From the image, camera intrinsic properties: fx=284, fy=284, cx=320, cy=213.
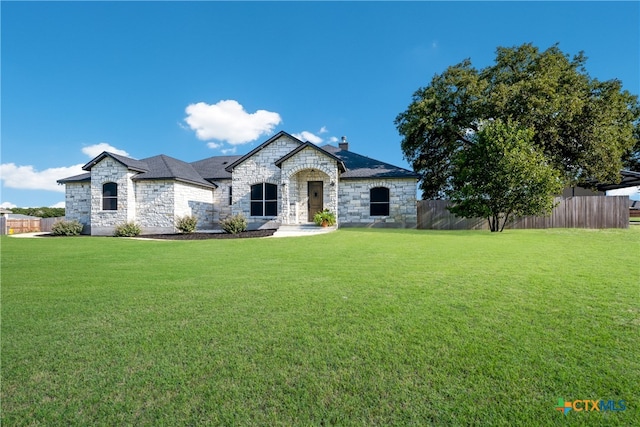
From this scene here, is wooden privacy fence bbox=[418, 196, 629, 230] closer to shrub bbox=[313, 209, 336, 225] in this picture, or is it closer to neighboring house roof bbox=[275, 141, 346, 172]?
shrub bbox=[313, 209, 336, 225]

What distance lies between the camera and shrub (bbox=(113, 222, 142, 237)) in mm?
16594

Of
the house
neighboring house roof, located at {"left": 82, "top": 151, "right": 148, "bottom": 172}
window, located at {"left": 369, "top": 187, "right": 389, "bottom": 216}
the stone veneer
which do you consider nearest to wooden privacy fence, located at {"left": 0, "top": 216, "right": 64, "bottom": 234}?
the house

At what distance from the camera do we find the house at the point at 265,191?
1725cm

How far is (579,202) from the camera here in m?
17.2

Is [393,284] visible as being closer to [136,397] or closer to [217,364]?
[217,364]

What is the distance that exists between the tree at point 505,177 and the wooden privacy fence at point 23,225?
25882mm

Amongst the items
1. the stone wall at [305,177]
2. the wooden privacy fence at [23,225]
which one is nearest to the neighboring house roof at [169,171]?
the stone wall at [305,177]

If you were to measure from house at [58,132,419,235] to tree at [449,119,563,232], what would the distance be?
3.13 meters

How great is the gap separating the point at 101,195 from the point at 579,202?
2945cm

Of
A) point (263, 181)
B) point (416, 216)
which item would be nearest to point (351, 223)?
point (416, 216)

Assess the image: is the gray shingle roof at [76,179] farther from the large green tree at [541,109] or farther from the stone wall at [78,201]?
the large green tree at [541,109]

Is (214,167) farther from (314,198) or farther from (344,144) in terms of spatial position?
(344,144)

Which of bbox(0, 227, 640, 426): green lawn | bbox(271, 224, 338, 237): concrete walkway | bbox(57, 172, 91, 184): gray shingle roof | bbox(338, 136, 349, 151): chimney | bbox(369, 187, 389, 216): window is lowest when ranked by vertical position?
bbox(0, 227, 640, 426): green lawn

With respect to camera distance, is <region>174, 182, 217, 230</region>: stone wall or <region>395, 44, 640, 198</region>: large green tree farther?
<region>174, 182, 217, 230</region>: stone wall
